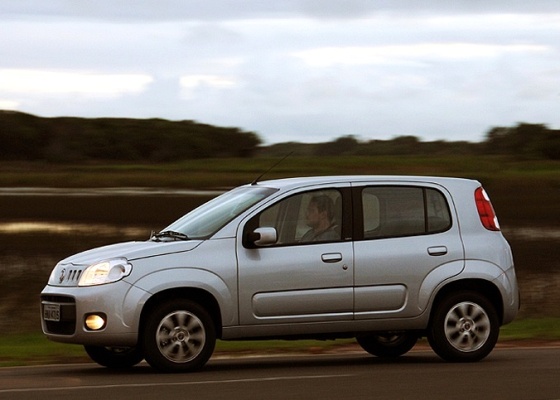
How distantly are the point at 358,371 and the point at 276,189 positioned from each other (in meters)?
1.81

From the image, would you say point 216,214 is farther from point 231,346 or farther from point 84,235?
point 84,235

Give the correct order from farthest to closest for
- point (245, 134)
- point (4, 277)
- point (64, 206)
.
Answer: point (245, 134)
point (64, 206)
point (4, 277)

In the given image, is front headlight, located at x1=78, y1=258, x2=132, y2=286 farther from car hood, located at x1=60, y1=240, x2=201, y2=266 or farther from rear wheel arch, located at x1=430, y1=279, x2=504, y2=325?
rear wheel arch, located at x1=430, y1=279, x2=504, y2=325

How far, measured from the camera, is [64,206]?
44.9 meters

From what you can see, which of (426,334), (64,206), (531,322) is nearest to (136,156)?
(64,206)

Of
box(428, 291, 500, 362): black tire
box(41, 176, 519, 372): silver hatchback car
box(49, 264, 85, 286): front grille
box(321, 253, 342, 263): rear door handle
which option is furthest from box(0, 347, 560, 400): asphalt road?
box(321, 253, 342, 263): rear door handle

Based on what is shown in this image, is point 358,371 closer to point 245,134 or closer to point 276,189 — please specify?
point 276,189

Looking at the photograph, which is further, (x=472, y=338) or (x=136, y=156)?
(x=136, y=156)

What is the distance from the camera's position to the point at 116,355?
13211 mm

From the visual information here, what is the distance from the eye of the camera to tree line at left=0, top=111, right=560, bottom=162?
7756cm

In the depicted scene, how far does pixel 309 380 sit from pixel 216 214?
79.2 inches

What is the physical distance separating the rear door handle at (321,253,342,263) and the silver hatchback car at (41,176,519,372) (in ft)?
0.05

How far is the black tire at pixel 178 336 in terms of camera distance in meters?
12.2

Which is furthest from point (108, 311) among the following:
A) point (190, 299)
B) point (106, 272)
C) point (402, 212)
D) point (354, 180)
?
point (402, 212)
